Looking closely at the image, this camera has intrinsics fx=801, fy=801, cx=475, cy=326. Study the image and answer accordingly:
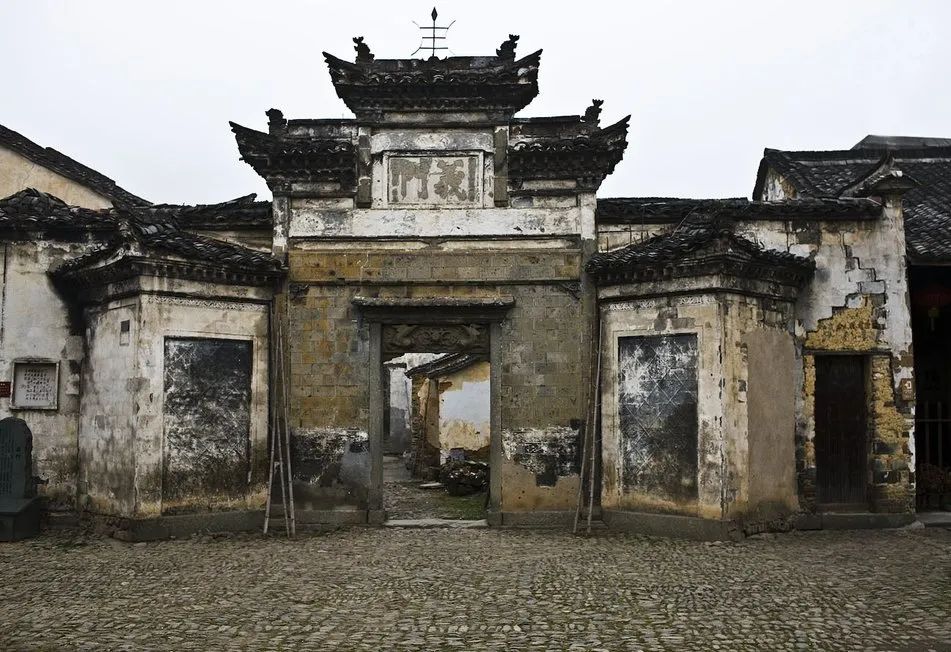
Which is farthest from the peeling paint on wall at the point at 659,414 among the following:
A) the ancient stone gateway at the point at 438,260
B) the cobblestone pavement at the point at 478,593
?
the cobblestone pavement at the point at 478,593

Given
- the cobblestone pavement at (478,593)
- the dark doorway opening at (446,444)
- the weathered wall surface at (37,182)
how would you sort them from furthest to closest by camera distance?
the weathered wall surface at (37,182)
the dark doorway opening at (446,444)
the cobblestone pavement at (478,593)

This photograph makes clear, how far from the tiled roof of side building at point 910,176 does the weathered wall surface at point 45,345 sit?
467 inches

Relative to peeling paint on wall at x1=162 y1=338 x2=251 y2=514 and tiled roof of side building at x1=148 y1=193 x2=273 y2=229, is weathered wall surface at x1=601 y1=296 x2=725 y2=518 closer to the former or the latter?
peeling paint on wall at x1=162 y1=338 x2=251 y2=514

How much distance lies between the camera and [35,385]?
11680 mm

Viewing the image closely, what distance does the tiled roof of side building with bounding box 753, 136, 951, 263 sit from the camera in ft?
39.2

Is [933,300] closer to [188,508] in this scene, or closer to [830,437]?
[830,437]

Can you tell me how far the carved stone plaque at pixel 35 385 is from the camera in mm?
11570

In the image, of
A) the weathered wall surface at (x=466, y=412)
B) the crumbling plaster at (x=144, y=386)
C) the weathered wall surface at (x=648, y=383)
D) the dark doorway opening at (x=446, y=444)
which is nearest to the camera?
the weathered wall surface at (x=648, y=383)

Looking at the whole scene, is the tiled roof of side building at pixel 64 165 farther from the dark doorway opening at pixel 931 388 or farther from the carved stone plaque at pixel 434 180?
the dark doorway opening at pixel 931 388

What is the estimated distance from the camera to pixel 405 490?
17797 millimetres

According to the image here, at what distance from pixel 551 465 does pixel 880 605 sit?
514cm

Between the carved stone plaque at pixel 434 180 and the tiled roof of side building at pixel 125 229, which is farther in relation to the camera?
the carved stone plaque at pixel 434 180

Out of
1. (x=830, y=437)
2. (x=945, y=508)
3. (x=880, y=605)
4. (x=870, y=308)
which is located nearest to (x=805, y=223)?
(x=870, y=308)

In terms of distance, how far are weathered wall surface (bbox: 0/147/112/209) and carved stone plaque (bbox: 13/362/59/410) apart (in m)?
8.18
